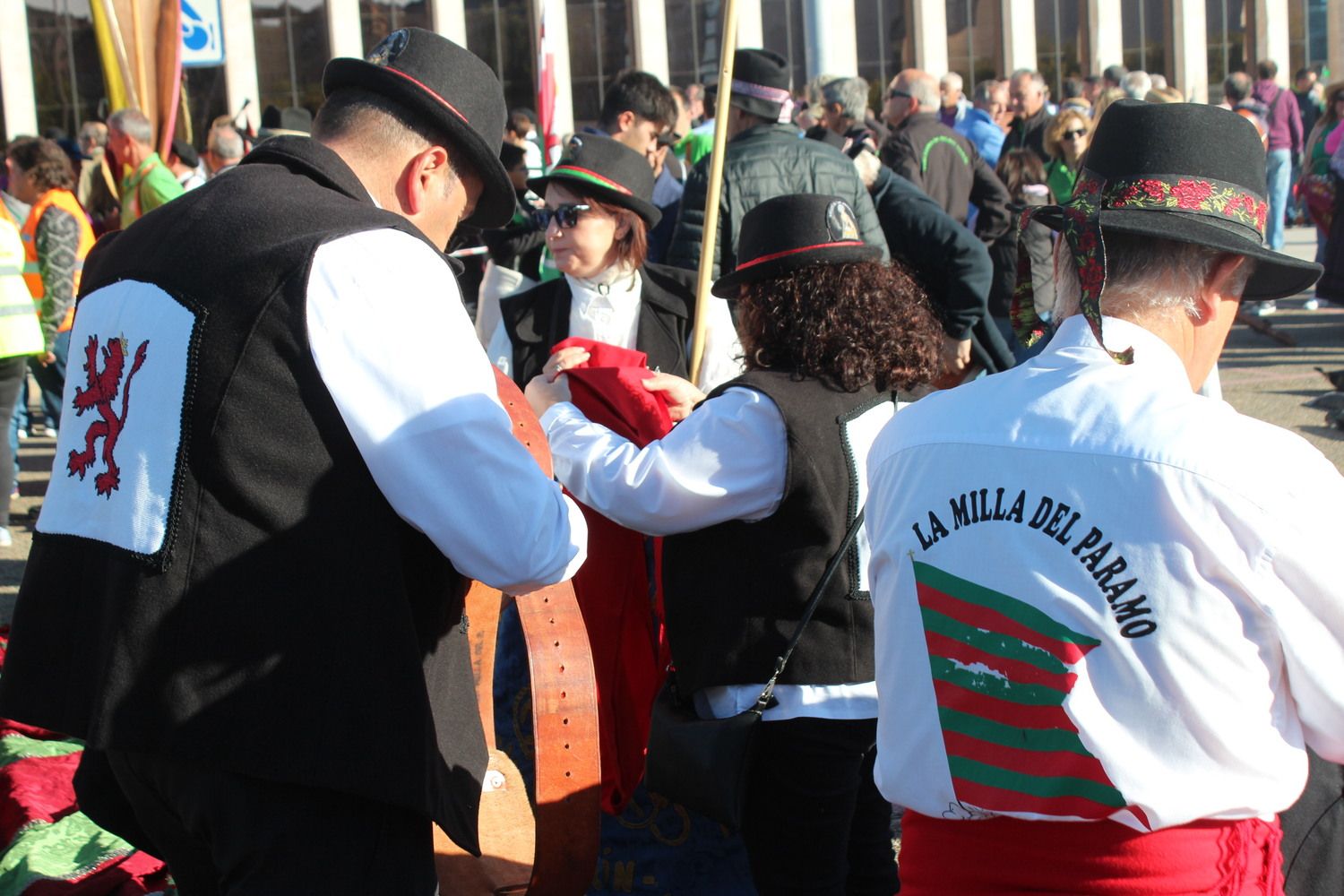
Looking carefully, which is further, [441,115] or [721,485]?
[721,485]

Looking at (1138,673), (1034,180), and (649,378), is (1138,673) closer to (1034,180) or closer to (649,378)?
(649,378)

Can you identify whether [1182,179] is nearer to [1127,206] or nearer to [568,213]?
[1127,206]

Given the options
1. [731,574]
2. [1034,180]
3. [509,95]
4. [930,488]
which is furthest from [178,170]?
[509,95]

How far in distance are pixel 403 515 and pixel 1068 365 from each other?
903mm

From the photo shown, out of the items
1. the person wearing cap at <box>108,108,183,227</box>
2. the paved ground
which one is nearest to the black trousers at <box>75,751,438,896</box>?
the paved ground

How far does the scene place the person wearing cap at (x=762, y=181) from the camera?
221 inches

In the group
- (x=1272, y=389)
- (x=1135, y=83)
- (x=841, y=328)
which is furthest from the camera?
(x=1135, y=83)

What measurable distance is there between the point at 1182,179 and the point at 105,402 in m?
1.51

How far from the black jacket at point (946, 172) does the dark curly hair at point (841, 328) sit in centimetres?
480

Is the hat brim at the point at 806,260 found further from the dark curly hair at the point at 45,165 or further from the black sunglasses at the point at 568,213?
the dark curly hair at the point at 45,165

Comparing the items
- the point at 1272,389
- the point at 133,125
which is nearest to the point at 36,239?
the point at 133,125

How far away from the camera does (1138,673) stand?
1671 mm

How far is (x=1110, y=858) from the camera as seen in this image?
1.73 meters

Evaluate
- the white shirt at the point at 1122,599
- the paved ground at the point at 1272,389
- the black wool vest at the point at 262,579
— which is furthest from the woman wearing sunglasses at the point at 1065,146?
the black wool vest at the point at 262,579
